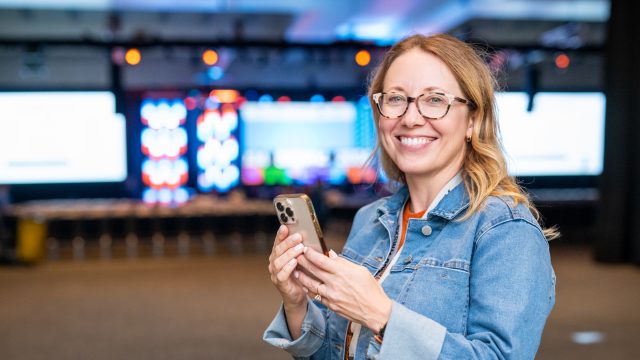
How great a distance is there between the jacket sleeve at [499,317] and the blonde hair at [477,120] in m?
0.12

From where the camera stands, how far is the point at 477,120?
4.22ft

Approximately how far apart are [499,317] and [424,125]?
43 cm

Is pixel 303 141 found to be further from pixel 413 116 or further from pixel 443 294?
pixel 443 294

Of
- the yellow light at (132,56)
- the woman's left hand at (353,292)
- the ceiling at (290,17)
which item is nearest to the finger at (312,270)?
the woman's left hand at (353,292)

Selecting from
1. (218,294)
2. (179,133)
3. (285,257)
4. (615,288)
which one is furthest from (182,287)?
(179,133)

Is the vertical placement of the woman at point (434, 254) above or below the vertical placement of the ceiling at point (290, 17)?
below

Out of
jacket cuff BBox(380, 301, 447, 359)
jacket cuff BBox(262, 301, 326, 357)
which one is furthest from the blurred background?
jacket cuff BBox(380, 301, 447, 359)

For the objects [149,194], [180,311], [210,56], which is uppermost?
[210,56]

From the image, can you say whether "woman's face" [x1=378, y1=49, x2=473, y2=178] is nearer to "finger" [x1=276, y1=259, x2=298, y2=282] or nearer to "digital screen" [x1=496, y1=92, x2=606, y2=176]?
"finger" [x1=276, y1=259, x2=298, y2=282]

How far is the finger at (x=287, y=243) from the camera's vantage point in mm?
1224

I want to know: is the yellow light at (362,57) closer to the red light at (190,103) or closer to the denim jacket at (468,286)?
the red light at (190,103)

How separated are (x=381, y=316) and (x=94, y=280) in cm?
699

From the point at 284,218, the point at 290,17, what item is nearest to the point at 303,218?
the point at 284,218

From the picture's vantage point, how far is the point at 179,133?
42.7 feet
